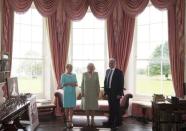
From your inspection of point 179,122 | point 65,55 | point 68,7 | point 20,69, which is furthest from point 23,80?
point 179,122

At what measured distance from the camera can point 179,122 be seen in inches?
247

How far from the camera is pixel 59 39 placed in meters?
8.62

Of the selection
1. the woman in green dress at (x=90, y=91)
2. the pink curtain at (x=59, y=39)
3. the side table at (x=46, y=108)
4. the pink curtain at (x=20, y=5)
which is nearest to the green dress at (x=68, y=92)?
the woman in green dress at (x=90, y=91)

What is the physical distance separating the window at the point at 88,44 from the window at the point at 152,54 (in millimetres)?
1122

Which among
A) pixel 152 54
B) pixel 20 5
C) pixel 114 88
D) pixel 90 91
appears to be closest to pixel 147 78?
pixel 152 54

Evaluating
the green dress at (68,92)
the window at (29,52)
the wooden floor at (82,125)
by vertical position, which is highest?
the window at (29,52)

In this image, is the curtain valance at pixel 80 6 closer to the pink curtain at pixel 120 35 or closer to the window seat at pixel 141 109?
the pink curtain at pixel 120 35

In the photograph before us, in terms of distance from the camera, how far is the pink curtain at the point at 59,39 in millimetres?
8594

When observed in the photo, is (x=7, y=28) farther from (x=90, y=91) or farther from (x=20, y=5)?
(x=90, y=91)

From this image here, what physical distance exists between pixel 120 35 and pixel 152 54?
1102 mm

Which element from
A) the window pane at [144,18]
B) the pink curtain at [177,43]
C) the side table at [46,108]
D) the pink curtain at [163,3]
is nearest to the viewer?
the pink curtain at [177,43]

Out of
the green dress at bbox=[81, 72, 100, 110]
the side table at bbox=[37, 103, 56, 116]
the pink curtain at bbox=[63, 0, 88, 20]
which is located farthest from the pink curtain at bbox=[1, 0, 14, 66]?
the green dress at bbox=[81, 72, 100, 110]

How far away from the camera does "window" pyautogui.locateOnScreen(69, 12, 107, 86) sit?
9102 mm

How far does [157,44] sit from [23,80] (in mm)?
4148
